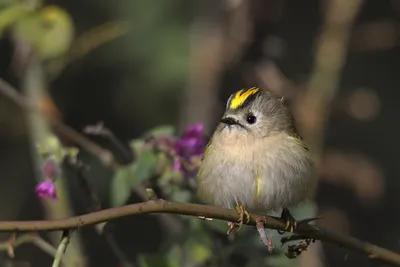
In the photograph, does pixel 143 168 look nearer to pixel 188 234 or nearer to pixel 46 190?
pixel 188 234

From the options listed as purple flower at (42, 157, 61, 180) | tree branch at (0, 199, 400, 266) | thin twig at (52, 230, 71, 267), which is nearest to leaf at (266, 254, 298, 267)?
tree branch at (0, 199, 400, 266)

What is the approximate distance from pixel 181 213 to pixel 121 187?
2.48ft

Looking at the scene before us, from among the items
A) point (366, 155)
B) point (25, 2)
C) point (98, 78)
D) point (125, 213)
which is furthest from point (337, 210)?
point (125, 213)

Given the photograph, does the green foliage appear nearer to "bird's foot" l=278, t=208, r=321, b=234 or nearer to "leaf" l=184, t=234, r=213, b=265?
"leaf" l=184, t=234, r=213, b=265

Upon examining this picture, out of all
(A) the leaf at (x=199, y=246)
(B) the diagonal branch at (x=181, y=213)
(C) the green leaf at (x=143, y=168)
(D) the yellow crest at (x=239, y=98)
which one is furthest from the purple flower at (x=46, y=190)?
(D) the yellow crest at (x=239, y=98)

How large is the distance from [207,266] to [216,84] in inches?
51.7

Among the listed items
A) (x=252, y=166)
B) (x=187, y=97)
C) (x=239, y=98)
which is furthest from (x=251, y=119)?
(x=187, y=97)

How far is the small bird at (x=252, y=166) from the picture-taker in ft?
8.44

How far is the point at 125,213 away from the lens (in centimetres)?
176

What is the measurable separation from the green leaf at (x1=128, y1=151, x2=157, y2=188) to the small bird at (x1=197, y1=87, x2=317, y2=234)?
17 cm

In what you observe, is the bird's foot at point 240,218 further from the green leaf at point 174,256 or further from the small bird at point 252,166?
the green leaf at point 174,256

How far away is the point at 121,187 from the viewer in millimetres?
2578

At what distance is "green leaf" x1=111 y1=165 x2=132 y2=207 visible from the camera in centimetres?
256

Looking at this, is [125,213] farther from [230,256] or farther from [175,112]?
[175,112]
